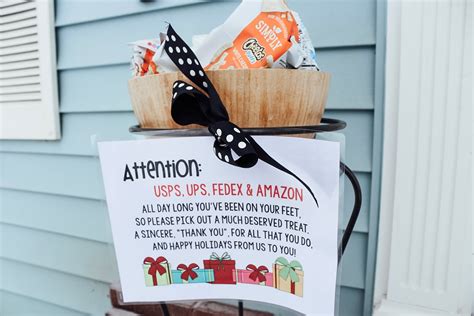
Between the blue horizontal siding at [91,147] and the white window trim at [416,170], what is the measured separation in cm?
5

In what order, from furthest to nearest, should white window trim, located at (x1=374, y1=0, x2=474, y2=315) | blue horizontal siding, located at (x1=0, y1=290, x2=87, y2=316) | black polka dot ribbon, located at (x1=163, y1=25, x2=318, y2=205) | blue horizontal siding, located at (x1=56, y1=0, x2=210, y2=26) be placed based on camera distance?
blue horizontal siding, located at (x1=0, y1=290, x2=87, y2=316)
blue horizontal siding, located at (x1=56, y1=0, x2=210, y2=26)
white window trim, located at (x1=374, y1=0, x2=474, y2=315)
black polka dot ribbon, located at (x1=163, y1=25, x2=318, y2=205)

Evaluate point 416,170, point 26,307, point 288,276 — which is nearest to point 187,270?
point 288,276

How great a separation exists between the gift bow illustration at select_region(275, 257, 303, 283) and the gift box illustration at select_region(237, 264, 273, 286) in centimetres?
2

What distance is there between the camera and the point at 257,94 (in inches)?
16.2

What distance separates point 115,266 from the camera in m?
0.55

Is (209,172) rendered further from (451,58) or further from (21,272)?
(21,272)

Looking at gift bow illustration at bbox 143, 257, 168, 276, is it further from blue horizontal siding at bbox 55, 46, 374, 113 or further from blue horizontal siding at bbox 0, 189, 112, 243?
blue horizontal siding at bbox 0, 189, 112, 243

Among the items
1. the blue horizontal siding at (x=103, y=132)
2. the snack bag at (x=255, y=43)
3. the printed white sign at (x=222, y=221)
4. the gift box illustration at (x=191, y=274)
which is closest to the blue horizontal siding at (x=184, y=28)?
the blue horizontal siding at (x=103, y=132)

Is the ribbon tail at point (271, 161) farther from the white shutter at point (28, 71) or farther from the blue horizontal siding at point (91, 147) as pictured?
the white shutter at point (28, 71)

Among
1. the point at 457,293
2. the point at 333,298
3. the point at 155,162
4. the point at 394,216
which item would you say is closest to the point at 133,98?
the point at 155,162

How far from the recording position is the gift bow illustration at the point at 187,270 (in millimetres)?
479

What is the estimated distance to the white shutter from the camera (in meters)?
1.17

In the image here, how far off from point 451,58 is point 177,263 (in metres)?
0.63

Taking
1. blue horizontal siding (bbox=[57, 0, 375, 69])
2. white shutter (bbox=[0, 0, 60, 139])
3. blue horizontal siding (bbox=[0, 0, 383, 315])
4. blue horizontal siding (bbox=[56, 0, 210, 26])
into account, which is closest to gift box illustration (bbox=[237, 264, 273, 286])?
blue horizontal siding (bbox=[0, 0, 383, 315])
